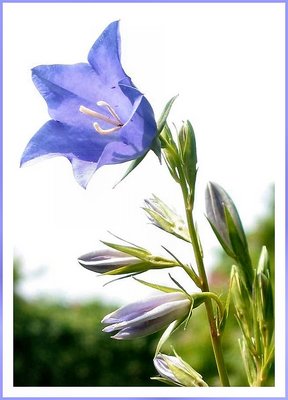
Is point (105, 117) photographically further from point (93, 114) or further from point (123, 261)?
point (123, 261)

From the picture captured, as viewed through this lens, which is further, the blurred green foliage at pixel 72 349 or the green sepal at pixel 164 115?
the blurred green foliage at pixel 72 349

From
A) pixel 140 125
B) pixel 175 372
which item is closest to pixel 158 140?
pixel 140 125

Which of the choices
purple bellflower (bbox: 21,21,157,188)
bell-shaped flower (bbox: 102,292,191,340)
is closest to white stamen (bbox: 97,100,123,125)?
purple bellflower (bbox: 21,21,157,188)

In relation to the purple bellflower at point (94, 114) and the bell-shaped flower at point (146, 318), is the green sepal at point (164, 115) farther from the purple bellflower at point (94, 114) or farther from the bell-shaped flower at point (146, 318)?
the bell-shaped flower at point (146, 318)

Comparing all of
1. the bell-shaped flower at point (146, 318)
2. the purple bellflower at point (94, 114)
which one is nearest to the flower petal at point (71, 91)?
the purple bellflower at point (94, 114)
